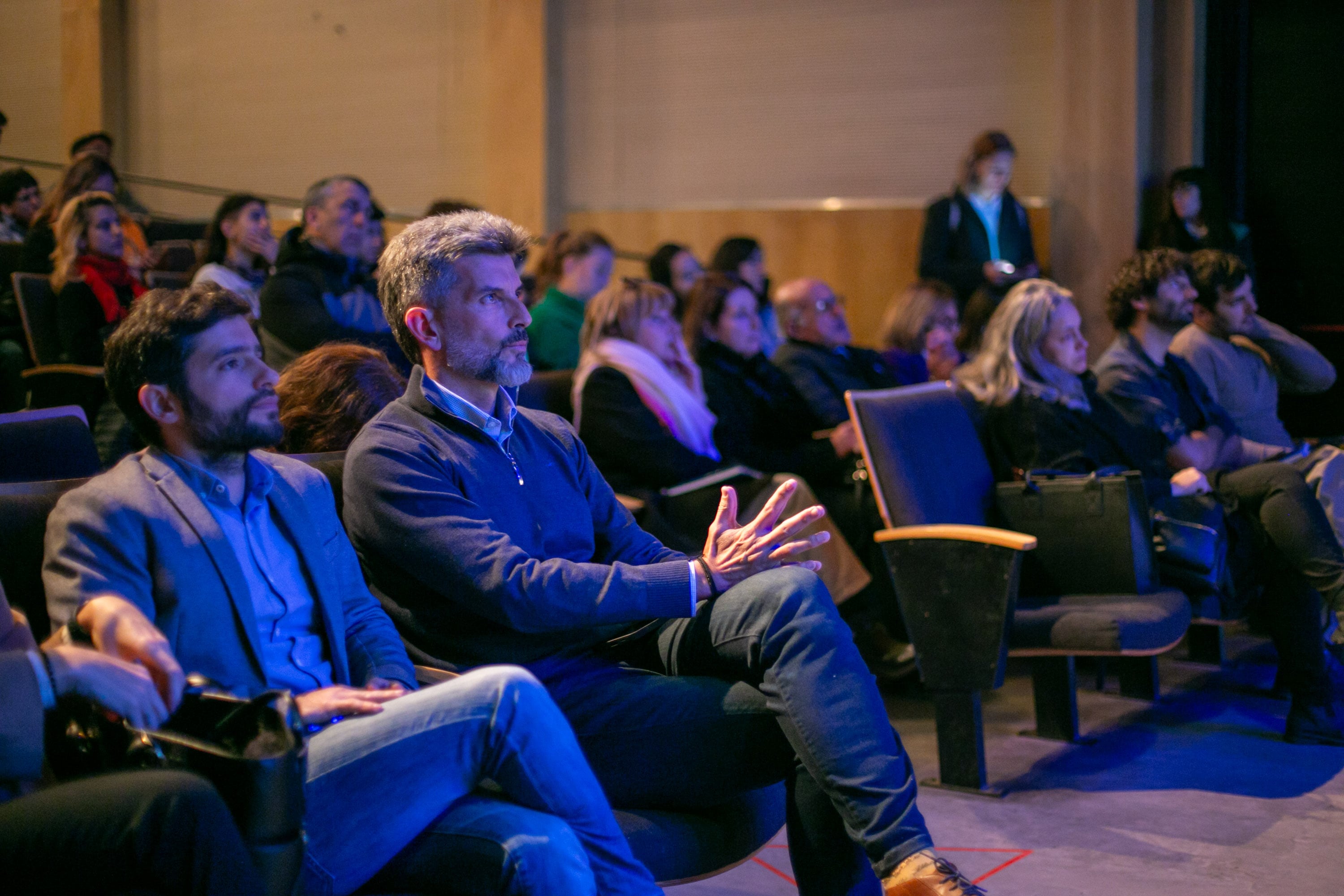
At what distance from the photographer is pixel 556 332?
4586 millimetres

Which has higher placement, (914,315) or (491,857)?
(914,315)

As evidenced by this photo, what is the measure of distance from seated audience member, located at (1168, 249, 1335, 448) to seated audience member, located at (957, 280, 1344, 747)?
0.53m

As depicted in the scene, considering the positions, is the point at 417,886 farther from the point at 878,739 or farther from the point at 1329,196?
the point at 1329,196

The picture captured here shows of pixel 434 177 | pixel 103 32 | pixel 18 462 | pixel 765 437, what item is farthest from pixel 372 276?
pixel 103 32

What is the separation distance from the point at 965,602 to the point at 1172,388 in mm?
1423

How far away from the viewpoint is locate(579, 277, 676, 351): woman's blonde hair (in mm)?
3633

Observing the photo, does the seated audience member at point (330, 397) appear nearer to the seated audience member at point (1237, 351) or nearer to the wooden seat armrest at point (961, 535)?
the wooden seat armrest at point (961, 535)

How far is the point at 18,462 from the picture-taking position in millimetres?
2037

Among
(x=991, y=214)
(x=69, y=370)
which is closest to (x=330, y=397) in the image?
(x=69, y=370)

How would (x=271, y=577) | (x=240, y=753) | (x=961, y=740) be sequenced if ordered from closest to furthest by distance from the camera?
1. (x=240, y=753)
2. (x=271, y=577)
3. (x=961, y=740)

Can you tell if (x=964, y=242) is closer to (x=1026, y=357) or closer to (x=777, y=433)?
(x=777, y=433)

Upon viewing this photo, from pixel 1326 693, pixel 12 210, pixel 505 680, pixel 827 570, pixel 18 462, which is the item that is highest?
pixel 12 210

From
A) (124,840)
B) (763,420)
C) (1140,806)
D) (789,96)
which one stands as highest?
(789,96)

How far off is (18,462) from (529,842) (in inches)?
44.8
